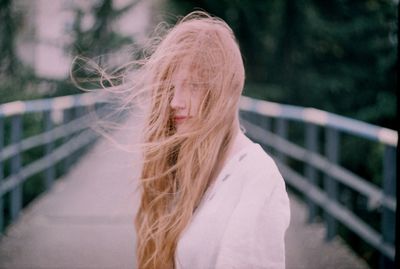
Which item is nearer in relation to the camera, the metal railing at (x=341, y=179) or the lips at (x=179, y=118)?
the lips at (x=179, y=118)

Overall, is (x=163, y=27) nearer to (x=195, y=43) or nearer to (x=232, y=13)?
(x=195, y=43)

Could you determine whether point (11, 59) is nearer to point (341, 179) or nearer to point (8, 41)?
point (8, 41)

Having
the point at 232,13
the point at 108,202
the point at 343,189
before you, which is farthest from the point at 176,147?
the point at 232,13

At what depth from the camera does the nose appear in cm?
170

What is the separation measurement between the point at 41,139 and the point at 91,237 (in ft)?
7.05

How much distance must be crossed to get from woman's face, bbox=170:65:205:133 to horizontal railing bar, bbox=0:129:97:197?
10.3 ft

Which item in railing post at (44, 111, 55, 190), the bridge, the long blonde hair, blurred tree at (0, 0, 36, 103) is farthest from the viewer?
blurred tree at (0, 0, 36, 103)

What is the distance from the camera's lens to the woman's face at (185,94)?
168 centimetres

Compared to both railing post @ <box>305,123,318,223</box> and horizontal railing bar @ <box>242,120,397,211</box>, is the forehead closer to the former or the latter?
horizontal railing bar @ <box>242,120,397,211</box>

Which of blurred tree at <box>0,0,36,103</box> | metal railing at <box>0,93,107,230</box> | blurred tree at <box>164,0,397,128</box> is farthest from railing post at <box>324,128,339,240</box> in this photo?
blurred tree at <box>164,0,397,128</box>

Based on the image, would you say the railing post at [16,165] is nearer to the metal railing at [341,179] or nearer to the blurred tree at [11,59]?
the metal railing at [341,179]

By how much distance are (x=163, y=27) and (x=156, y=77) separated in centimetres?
50

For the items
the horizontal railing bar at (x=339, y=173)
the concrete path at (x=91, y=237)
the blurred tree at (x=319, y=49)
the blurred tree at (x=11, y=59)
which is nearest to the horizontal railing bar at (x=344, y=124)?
the horizontal railing bar at (x=339, y=173)

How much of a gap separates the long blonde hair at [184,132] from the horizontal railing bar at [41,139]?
3.02 m
